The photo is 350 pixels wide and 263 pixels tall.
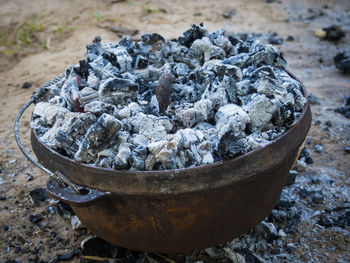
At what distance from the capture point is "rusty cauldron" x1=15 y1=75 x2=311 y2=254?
1622 mm

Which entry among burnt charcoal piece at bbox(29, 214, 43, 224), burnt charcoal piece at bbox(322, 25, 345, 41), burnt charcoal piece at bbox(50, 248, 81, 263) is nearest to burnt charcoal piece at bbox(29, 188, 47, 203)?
burnt charcoal piece at bbox(29, 214, 43, 224)

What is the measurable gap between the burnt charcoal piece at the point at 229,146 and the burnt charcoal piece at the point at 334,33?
4.95 meters

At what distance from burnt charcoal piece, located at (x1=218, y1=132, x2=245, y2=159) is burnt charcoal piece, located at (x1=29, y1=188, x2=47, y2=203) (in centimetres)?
208

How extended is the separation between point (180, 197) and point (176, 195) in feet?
0.15

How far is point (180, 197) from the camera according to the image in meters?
1.66

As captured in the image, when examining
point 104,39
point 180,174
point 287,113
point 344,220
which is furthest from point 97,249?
point 104,39

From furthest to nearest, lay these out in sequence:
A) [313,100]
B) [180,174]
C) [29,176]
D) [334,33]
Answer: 1. [334,33]
2. [313,100]
3. [29,176]
4. [180,174]

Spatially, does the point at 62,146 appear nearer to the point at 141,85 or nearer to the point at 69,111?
the point at 69,111

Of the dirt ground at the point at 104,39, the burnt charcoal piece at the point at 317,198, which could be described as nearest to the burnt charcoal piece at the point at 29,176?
the dirt ground at the point at 104,39

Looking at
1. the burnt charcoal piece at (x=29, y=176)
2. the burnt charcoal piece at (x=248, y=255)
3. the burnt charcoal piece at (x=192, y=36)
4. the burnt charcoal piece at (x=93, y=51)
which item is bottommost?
the burnt charcoal piece at (x=29, y=176)

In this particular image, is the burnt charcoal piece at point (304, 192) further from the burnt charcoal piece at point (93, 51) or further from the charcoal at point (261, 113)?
the burnt charcoal piece at point (93, 51)

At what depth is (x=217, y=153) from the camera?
1.70 m

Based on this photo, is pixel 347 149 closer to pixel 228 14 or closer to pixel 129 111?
pixel 129 111

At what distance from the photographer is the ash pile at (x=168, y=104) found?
1.71 m
